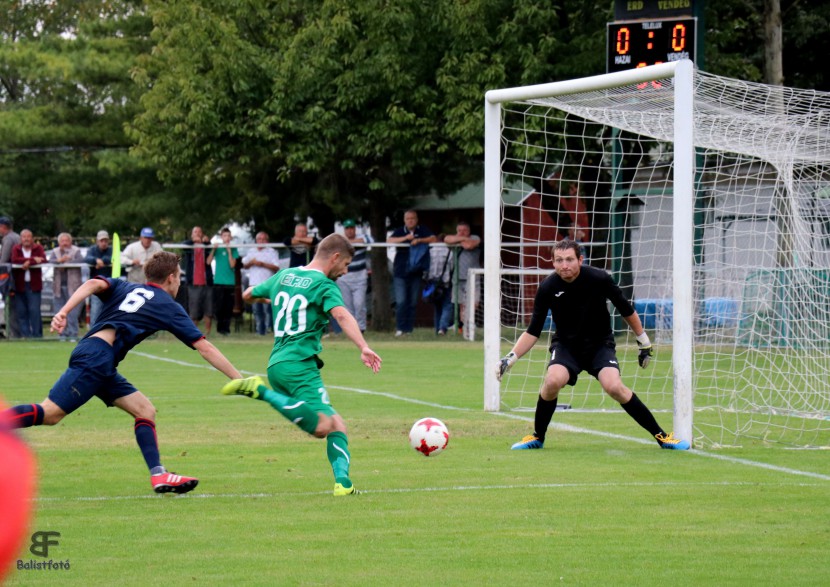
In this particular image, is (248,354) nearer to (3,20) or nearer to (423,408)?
(423,408)

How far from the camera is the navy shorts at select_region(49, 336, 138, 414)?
7.61 m

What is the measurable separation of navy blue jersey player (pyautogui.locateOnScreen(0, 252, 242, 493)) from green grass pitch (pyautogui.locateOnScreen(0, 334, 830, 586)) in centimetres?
39

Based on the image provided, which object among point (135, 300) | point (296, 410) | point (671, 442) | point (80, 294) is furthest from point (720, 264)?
point (80, 294)

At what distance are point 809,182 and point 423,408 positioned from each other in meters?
5.68

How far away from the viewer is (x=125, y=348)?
7969mm

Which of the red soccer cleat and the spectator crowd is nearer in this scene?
the red soccer cleat

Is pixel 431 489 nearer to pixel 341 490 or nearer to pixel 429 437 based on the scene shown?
pixel 341 490

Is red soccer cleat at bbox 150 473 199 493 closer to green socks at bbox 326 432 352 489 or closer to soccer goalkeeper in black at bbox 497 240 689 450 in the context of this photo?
green socks at bbox 326 432 352 489

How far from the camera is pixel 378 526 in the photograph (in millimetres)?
6688

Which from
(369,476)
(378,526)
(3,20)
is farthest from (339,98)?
(3,20)

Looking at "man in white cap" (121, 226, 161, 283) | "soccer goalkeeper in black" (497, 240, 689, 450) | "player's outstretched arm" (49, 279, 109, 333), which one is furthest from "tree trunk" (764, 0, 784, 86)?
"player's outstretched arm" (49, 279, 109, 333)

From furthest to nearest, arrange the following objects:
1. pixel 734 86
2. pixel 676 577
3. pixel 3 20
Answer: pixel 3 20 → pixel 734 86 → pixel 676 577

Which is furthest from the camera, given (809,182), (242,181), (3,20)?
(3,20)

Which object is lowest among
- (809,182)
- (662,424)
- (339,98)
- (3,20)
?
(662,424)
